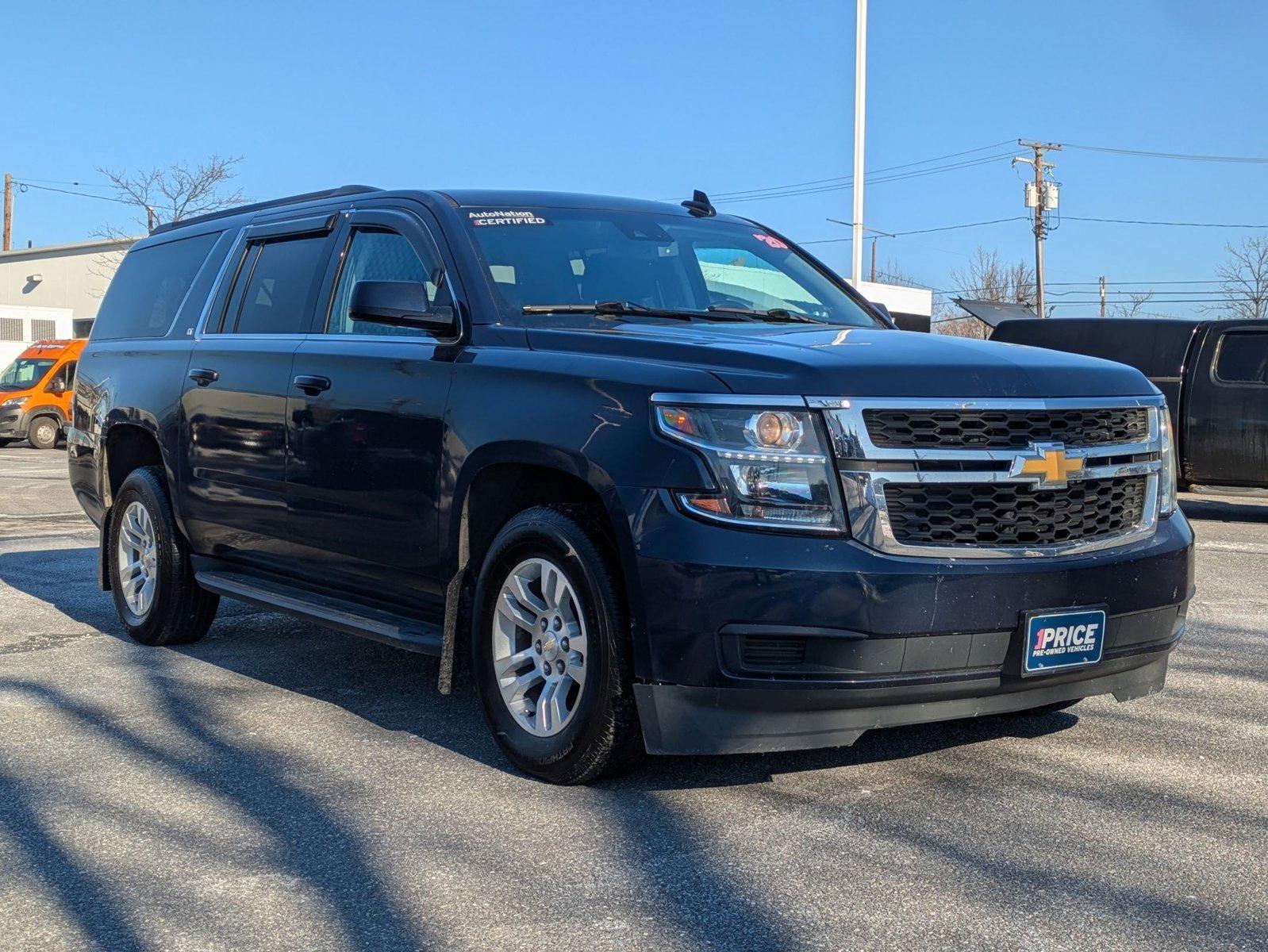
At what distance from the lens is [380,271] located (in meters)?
5.82

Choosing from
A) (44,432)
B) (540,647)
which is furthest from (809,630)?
(44,432)

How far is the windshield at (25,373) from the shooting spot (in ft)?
99.3

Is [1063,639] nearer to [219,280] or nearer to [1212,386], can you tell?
[219,280]

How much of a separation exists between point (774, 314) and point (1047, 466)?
1576mm

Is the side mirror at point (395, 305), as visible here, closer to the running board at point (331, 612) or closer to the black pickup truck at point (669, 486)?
the black pickup truck at point (669, 486)

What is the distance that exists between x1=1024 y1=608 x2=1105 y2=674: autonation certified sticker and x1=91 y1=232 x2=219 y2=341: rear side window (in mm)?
4529

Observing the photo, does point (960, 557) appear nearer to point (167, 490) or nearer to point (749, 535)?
point (749, 535)

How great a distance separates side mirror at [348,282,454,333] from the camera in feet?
16.5

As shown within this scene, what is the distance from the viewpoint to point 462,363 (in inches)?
198

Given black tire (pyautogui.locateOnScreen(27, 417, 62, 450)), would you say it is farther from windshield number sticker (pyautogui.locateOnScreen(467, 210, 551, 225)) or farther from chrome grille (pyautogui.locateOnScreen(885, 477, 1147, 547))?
chrome grille (pyautogui.locateOnScreen(885, 477, 1147, 547))

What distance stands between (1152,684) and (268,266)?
13.1ft

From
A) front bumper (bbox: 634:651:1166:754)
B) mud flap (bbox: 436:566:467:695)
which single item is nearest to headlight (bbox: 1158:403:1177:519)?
front bumper (bbox: 634:651:1166:754)

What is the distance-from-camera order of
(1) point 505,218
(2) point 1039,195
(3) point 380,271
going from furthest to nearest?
(2) point 1039,195, (3) point 380,271, (1) point 505,218

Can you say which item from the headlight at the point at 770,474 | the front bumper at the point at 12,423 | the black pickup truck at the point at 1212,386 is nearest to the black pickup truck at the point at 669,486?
the headlight at the point at 770,474
